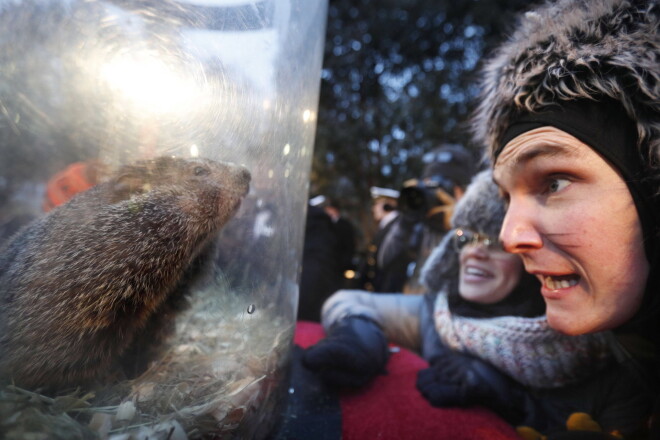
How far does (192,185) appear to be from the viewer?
598 millimetres

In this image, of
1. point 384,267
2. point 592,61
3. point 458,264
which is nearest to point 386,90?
point 384,267

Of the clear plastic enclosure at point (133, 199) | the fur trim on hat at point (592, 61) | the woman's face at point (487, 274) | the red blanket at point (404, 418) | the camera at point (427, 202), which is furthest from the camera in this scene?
the camera at point (427, 202)

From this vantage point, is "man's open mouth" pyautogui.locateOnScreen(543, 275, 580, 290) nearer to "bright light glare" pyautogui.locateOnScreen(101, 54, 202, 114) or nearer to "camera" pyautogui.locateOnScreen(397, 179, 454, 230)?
"bright light glare" pyautogui.locateOnScreen(101, 54, 202, 114)

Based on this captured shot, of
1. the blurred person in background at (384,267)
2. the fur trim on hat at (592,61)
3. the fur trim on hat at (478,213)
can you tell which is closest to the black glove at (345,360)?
the fur trim on hat at (478,213)

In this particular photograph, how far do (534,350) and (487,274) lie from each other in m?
0.25

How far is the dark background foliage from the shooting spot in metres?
3.49

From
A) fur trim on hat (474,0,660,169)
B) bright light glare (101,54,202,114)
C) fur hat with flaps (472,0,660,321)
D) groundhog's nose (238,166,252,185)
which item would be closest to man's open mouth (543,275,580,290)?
fur hat with flaps (472,0,660,321)

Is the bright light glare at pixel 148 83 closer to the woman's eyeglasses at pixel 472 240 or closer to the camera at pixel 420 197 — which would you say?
the woman's eyeglasses at pixel 472 240

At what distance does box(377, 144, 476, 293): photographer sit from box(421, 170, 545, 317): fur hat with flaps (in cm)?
44

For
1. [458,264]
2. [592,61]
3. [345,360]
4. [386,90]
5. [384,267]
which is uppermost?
[386,90]

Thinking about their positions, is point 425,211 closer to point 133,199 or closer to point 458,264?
point 458,264

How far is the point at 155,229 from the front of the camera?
1.88 feet

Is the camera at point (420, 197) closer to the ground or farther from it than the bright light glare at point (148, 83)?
closer to the ground

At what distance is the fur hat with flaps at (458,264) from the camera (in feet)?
3.15
